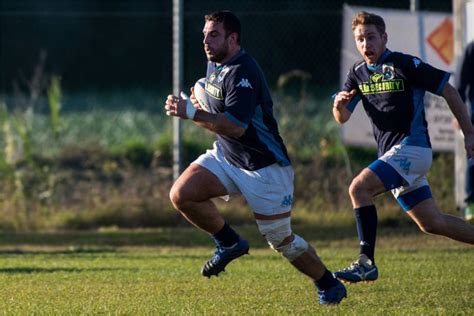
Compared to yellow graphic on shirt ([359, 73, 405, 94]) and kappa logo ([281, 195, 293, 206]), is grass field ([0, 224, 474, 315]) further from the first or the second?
yellow graphic on shirt ([359, 73, 405, 94])

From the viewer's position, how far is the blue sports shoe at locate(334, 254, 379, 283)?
8.79 m

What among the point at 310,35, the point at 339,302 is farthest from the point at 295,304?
the point at 310,35

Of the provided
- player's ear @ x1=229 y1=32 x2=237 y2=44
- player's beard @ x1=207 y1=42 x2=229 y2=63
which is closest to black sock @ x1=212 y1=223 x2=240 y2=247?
player's beard @ x1=207 y1=42 x2=229 y2=63

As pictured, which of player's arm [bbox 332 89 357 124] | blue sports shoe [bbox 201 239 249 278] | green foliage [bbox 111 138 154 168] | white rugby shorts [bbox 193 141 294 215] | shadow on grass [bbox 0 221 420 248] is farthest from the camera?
green foliage [bbox 111 138 154 168]

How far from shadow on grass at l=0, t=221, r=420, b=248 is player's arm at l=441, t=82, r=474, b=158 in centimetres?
493

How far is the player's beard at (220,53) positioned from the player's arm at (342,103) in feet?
3.73

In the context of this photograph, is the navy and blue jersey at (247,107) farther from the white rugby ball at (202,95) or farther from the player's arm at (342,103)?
the player's arm at (342,103)

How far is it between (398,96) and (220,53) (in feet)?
4.65

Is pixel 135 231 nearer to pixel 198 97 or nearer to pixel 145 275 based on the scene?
pixel 145 275

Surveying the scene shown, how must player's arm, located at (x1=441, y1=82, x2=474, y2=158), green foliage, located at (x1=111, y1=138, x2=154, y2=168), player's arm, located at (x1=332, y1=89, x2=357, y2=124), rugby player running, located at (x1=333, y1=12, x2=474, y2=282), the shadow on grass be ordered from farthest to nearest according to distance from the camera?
green foliage, located at (x1=111, y1=138, x2=154, y2=168) < the shadow on grass < player's arm, located at (x1=332, y1=89, x2=357, y2=124) < rugby player running, located at (x1=333, y1=12, x2=474, y2=282) < player's arm, located at (x1=441, y1=82, x2=474, y2=158)

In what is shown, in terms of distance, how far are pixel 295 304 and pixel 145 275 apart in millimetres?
2216

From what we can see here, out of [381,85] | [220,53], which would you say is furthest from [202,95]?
[381,85]

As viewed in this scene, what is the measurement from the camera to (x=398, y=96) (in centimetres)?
918

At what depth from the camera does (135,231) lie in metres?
14.9
